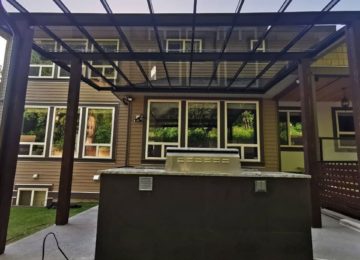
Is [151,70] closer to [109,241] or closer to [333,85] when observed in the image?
[109,241]

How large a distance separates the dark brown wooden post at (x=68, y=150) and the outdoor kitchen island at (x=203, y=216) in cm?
208

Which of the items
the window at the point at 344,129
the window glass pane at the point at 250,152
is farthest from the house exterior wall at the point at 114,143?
the window at the point at 344,129

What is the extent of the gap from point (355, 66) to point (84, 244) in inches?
167

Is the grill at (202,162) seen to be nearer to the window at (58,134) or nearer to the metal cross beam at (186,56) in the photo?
the metal cross beam at (186,56)

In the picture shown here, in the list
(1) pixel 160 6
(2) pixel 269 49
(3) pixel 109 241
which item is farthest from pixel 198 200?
(2) pixel 269 49

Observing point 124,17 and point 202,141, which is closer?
point 124,17

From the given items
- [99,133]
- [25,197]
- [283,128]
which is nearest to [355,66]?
[283,128]

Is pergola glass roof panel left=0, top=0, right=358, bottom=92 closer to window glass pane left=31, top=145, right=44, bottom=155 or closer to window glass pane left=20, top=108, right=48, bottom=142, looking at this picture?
window glass pane left=20, top=108, right=48, bottom=142

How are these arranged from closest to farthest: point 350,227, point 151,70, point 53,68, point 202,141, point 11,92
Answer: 1. point 11,92
2. point 350,227
3. point 151,70
4. point 202,141
5. point 53,68

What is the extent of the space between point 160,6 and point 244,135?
517 centimetres

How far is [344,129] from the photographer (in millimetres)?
8336

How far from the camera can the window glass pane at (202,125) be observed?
25.2 ft

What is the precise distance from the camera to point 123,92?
7.02 metres

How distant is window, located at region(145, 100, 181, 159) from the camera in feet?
25.2
